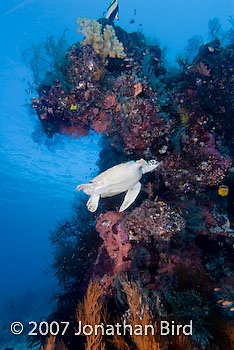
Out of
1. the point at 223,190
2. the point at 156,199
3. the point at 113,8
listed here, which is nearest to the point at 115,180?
the point at 156,199

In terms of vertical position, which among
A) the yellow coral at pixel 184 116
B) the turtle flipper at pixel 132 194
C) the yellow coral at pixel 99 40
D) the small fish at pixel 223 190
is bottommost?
the turtle flipper at pixel 132 194

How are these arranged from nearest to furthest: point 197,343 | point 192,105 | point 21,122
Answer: point 197,343 < point 192,105 < point 21,122

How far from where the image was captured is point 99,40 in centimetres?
680

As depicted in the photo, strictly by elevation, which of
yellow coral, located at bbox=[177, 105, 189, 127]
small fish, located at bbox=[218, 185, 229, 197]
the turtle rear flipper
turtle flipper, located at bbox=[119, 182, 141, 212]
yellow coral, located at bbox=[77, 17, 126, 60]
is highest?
yellow coral, located at bbox=[77, 17, 126, 60]

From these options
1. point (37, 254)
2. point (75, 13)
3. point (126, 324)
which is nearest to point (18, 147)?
point (75, 13)

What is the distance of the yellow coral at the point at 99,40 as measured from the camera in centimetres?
681

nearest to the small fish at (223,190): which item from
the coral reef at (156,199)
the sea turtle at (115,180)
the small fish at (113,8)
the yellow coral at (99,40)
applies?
the coral reef at (156,199)

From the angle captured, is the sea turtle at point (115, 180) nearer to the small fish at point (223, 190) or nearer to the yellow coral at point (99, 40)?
the small fish at point (223, 190)

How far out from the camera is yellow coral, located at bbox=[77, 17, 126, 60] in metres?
6.81

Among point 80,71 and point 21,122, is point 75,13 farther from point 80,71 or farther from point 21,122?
point 80,71

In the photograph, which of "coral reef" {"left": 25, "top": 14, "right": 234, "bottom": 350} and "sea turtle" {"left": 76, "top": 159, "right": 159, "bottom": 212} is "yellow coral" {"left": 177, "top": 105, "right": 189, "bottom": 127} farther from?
"sea turtle" {"left": 76, "top": 159, "right": 159, "bottom": 212}

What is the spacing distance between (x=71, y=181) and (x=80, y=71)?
31.5 metres

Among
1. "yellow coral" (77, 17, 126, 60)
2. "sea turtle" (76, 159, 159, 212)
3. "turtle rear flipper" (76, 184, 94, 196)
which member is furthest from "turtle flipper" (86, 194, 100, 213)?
"yellow coral" (77, 17, 126, 60)

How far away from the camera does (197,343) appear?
3025 millimetres
